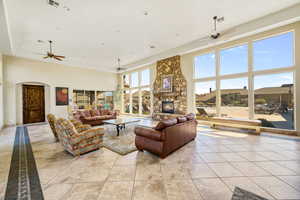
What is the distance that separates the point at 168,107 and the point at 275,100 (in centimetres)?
490

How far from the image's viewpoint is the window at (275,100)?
4668 mm

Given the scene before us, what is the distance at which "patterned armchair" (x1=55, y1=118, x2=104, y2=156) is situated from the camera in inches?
119

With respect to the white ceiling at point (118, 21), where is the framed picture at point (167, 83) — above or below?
below

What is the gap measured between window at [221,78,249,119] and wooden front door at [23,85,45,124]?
10.5m

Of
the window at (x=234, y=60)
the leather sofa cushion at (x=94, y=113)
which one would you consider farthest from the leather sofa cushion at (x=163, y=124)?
the leather sofa cushion at (x=94, y=113)

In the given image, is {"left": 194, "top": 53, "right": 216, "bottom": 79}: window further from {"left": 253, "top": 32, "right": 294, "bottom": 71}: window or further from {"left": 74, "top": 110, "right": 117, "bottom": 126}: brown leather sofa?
{"left": 74, "top": 110, "right": 117, "bottom": 126}: brown leather sofa

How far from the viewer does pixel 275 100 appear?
499 cm

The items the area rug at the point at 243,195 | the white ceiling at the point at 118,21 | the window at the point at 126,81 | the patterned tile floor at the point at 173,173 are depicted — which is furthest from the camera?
the window at the point at 126,81

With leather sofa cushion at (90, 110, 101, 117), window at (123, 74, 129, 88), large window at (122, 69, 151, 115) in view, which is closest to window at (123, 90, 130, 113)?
large window at (122, 69, 151, 115)

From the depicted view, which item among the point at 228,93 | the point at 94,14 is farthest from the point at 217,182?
the point at 94,14

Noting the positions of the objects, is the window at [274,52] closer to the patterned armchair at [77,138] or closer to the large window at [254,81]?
the large window at [254,81]

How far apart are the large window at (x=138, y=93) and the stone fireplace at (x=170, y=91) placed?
98 centimetres

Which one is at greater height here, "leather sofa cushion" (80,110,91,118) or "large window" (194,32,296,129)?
"large window" (194,32,296,129)

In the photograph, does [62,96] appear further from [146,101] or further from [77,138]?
[77,138]
